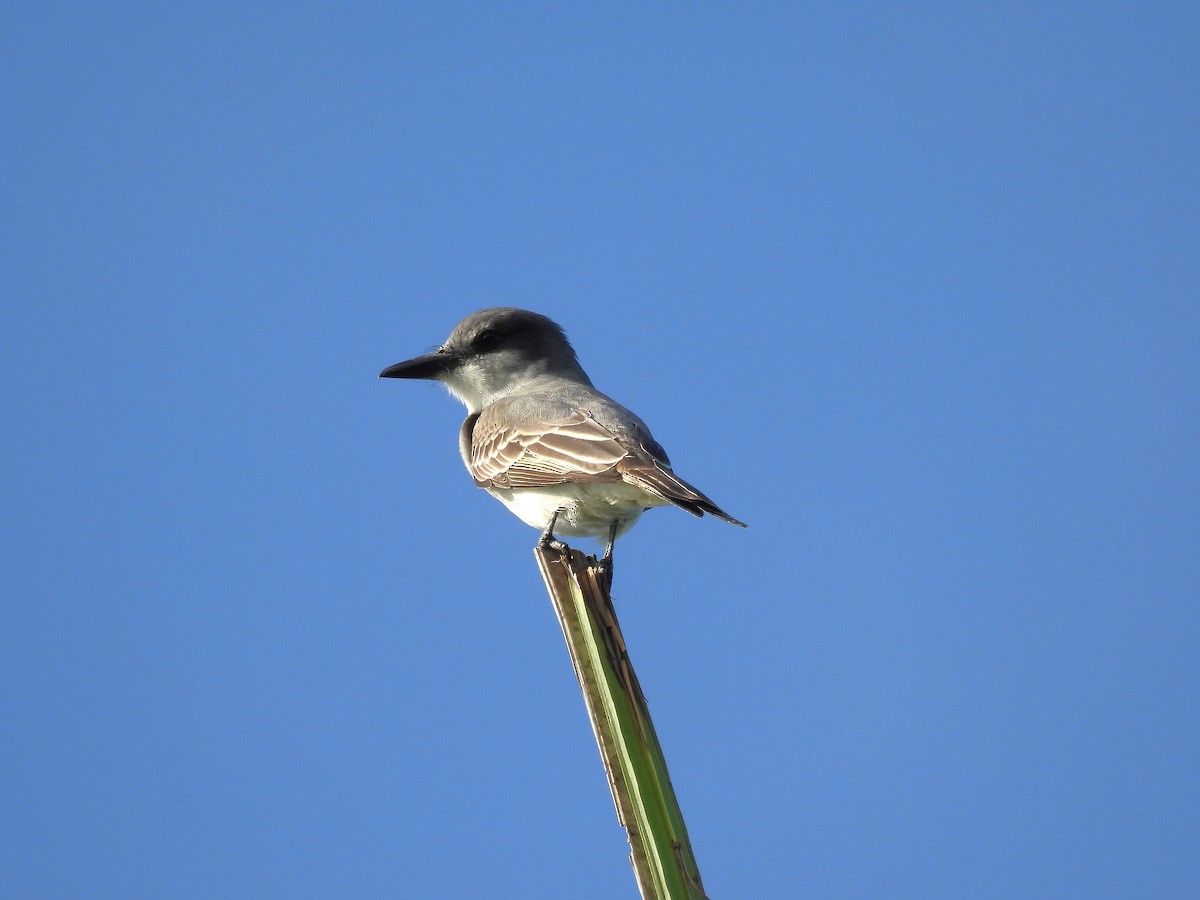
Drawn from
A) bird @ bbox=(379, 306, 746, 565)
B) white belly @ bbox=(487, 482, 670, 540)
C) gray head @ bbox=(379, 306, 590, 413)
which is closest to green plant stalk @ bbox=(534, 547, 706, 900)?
bird @ bbox=(379, 306, 746, 565)

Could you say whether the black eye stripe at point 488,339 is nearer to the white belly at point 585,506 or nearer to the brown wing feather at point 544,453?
the brown wing feather at point 544,453

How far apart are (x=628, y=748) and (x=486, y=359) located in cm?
581

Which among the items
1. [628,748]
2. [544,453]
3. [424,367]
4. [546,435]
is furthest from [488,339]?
[628,748]

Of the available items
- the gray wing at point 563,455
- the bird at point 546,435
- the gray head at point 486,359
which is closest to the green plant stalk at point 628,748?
the bird at point 546,435

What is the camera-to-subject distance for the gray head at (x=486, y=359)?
9312 millimetres

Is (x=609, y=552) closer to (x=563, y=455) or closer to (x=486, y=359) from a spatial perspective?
(x=563, y=455)

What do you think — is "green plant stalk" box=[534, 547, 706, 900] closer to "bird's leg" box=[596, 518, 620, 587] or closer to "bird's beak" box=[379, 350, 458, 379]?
"bird's leg" box=[596, 518, 620, 587]

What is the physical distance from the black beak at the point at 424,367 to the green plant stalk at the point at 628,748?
198 inches

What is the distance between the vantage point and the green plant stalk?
12.2 feet

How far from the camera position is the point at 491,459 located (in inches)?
314

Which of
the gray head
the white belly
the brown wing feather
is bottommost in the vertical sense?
the white belly

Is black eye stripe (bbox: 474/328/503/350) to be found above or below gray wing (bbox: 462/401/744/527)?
above

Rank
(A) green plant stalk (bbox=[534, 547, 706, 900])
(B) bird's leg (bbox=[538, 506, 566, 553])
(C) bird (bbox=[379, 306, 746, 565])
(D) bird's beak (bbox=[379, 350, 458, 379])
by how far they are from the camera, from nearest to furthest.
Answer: (A) green plant stalk (bbox=[534, 547, 706, 900]) < (B) bird's leg (bbox=[538, 506, 566, 553]) < (C) bird (bbox=[379, 306, 746, 565]) < (D) bird's beak (bbox=[379, 350, 458, 379])

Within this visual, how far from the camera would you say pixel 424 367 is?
9.29 m
